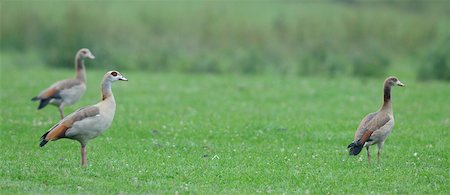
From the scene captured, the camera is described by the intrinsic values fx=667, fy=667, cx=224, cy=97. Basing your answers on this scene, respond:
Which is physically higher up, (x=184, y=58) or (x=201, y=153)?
(x=201, y=153)

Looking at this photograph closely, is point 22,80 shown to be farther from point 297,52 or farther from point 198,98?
point 297,52

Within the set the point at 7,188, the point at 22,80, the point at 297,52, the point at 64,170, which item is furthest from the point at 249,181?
the point at 297,52

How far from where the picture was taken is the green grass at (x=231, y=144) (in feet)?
36.8

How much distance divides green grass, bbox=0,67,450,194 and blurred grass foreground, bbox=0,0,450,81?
8220 mm

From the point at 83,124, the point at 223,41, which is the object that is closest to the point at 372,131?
the point at 83,124

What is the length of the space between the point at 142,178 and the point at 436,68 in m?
23.8

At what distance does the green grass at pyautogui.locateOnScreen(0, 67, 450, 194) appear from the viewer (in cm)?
1120

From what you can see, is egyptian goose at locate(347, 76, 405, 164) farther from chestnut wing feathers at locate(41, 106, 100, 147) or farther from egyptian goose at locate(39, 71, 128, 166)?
chestnut wing feathers at locate(41, 106, 100, 147)

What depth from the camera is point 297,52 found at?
39.6 meters

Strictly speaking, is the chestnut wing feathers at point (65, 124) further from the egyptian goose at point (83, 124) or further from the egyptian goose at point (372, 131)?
the egyptian goose at point (372, 131)

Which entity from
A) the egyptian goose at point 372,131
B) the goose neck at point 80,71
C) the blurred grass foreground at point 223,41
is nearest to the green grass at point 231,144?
the egyptian goose at point 372,131

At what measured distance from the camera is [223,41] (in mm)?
41250

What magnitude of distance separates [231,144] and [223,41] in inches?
1048

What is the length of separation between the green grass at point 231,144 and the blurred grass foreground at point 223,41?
27.0 feet
